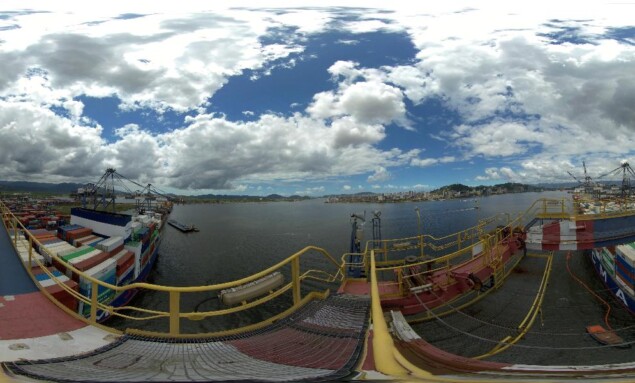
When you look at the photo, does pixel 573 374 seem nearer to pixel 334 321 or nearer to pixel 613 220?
pixel 334 321

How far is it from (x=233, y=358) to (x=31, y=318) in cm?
434

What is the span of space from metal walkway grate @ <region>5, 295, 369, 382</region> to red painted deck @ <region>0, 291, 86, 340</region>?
1.63 m

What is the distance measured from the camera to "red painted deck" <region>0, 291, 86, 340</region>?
4.61m

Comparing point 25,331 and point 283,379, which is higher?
point 283,379

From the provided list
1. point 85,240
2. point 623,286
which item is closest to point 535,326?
point 623,286

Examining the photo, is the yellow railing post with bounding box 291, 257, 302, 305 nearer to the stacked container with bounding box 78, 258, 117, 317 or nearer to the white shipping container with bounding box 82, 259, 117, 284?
the stacked container with bounding box 78, 258, 117, 317

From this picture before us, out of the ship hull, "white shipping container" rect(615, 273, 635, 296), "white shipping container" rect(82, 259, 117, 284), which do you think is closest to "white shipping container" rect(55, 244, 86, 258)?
"white shipping container" rect(82, 259, 117, 284)

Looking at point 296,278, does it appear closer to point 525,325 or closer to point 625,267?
point 525,325

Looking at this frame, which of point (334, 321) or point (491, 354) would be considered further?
point (491, 354)

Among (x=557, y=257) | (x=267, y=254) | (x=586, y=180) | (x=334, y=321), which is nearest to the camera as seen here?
(x=334, y=321)

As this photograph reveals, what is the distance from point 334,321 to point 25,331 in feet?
16.1

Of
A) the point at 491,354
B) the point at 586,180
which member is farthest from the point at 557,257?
the point at 586,180

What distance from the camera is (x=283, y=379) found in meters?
2.49

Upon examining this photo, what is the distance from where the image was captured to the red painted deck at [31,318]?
15.1 ft
